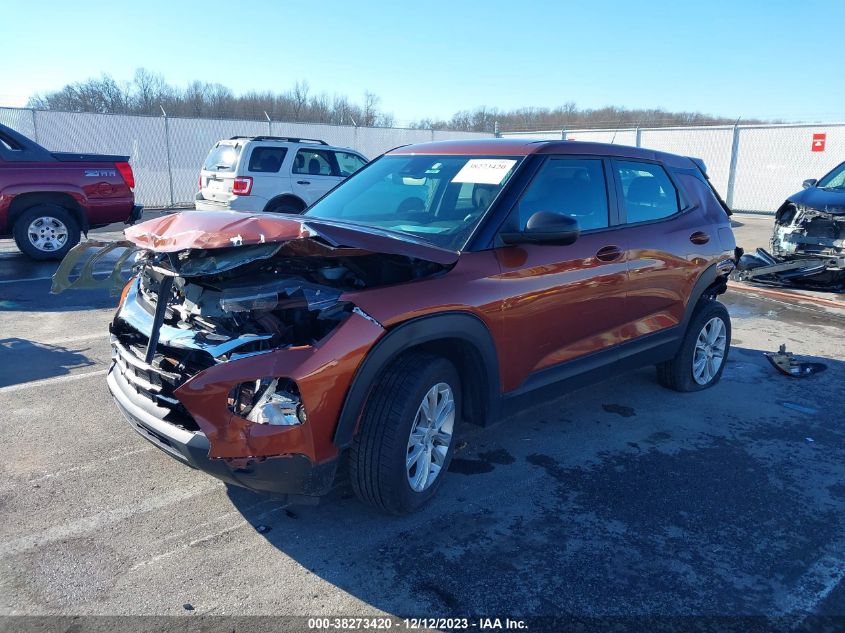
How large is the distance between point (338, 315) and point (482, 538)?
131 cm

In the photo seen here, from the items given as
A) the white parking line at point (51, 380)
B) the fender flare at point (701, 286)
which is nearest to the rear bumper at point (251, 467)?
the white parking line at point (51, 380)

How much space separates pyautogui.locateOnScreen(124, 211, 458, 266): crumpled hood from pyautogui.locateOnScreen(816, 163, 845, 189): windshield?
29.8 feet

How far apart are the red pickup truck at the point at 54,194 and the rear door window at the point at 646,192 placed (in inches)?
334

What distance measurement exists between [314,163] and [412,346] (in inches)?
398

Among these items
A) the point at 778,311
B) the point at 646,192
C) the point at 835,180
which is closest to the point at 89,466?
the point at 646,192

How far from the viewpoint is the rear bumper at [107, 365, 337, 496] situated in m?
2.84

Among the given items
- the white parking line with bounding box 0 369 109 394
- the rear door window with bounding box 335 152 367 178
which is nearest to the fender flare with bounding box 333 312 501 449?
the white parking line with bounding box 0 369 109 394

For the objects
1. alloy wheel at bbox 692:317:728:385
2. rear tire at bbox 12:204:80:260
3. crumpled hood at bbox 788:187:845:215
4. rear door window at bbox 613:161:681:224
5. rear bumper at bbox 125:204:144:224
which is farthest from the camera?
rear bumper at bbox 125:204:144:224

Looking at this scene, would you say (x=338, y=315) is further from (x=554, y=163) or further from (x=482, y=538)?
(x=554, y=163)

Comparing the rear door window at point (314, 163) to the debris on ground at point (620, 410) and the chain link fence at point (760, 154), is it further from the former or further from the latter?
the chain link fence at point (760, 154)

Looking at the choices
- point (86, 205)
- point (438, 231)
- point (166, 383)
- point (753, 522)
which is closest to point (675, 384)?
point (753, 522)

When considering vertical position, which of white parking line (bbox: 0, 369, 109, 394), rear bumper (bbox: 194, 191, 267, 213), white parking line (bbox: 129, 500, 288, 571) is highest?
rear bumper (bbox: 194, 191, 267, 213)

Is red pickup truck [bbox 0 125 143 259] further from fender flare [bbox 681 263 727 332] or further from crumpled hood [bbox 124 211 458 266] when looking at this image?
fender flare [bbox 681 263 727 332]

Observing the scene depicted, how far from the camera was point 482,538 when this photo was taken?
3256 millimetres
